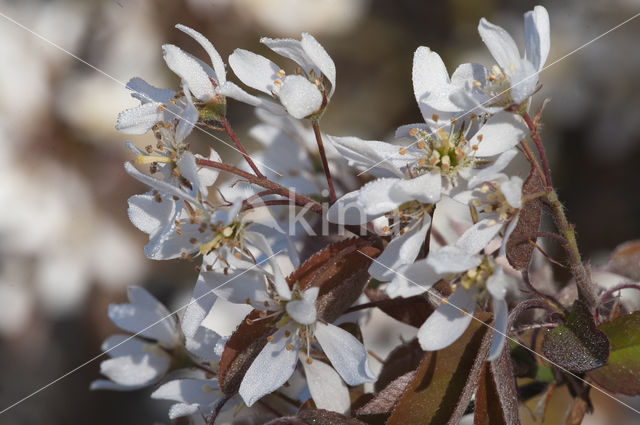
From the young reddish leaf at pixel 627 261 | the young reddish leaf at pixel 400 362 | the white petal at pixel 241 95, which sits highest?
the white petal at pixel 241 95

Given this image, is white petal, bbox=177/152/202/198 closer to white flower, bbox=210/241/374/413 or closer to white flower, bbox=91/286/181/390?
white flower, bbox=210/241/374/413

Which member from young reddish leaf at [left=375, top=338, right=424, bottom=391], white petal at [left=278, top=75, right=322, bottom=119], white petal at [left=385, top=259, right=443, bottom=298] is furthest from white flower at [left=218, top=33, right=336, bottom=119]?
young reddish leaf at [left=375, top=338, right=424, bottom=391]

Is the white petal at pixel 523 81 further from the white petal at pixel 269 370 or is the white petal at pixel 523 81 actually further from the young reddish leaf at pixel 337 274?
the white petal at pixel 269 370

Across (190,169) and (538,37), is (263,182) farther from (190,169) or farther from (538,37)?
(538,37)

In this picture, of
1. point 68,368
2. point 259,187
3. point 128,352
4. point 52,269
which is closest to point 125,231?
point 52,269

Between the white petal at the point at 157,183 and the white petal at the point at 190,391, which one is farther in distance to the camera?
the white petal at the point at 190,391

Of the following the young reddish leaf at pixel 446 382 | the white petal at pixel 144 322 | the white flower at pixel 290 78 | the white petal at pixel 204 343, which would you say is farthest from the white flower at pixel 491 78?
the white petal at pixel 144 322
